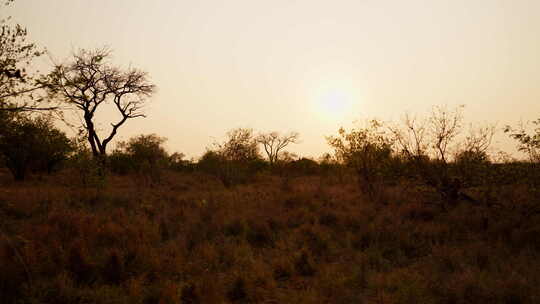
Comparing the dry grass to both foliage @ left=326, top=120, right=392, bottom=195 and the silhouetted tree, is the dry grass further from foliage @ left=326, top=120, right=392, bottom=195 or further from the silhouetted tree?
the silhouetted tree

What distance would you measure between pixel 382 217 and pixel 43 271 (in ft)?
28.0

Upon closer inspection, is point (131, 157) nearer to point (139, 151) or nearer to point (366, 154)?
point (139, 151)

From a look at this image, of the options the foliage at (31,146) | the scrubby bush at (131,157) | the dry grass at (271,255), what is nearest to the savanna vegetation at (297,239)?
the dry grass at (271,255)

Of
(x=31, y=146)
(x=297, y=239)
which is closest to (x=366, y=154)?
(x=297, y=239)

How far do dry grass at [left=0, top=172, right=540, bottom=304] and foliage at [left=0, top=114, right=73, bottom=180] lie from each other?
35.8ft

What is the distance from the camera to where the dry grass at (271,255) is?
4.94 metres

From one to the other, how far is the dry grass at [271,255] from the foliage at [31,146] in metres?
10.9

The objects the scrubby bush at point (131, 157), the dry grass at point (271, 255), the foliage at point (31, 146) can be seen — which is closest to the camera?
the dry grass at point (271, 255)

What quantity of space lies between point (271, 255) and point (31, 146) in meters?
20.3

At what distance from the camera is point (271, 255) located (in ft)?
23.1

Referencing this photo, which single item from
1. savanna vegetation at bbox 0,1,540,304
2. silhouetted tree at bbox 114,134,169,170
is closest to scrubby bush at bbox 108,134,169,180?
silhouetted tree at bbox 114,134,169,170

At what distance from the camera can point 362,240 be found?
26.1ft

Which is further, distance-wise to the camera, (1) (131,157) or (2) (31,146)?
(1) (131,157)

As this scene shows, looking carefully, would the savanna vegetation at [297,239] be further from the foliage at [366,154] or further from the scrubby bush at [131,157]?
the scrubby bush at [131,157]
